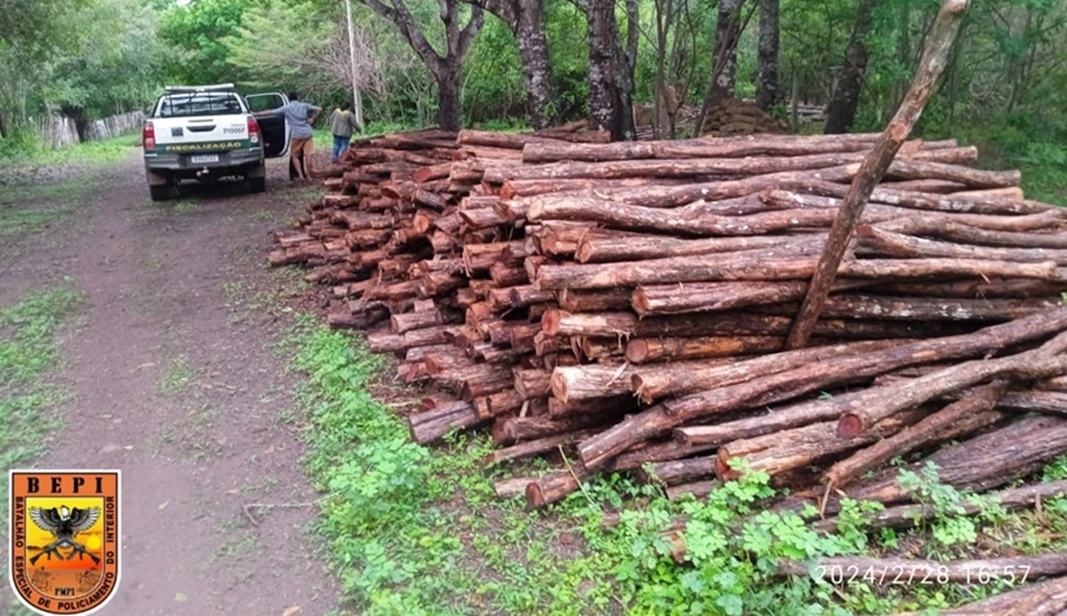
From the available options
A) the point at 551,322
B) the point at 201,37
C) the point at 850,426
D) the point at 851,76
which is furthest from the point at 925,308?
the point at 201,37

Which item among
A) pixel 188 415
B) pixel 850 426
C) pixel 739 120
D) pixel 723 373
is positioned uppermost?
pixel 739 120

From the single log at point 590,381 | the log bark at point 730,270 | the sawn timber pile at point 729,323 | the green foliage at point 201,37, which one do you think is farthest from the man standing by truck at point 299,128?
the green foliage at point 201,37

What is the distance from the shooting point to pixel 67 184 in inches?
716

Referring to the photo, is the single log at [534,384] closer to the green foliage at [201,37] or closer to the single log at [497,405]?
the single log at [497,405]

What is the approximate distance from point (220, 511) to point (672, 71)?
11.4 metres

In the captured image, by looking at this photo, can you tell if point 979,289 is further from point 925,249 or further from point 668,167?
point 668,167

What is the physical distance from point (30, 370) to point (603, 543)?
553 cm

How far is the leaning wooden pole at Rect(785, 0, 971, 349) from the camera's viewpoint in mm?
3650

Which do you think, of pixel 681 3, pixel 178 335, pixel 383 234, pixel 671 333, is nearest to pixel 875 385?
pixel 671 333

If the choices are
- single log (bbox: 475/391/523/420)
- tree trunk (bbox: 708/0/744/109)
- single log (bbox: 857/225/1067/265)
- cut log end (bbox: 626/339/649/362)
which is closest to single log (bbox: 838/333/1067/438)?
single log (bbox: 857/225/1067/265)

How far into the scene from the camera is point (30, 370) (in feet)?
22.2

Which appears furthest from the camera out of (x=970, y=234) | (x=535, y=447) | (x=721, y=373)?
(x=970, y=234)

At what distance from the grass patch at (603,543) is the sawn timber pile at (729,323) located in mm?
205

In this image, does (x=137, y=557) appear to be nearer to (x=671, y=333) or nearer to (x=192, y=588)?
(x=192, y=588)
